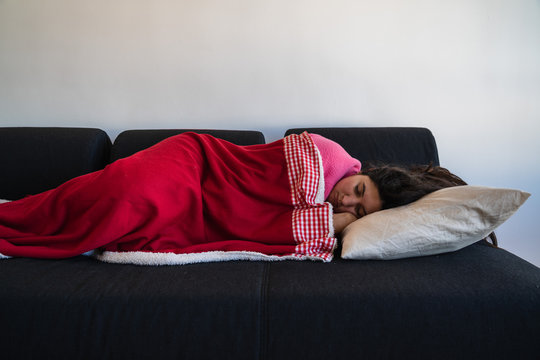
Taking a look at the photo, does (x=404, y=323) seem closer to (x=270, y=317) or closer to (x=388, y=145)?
(x=270, y=317)

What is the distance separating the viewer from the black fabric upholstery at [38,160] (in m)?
1.40

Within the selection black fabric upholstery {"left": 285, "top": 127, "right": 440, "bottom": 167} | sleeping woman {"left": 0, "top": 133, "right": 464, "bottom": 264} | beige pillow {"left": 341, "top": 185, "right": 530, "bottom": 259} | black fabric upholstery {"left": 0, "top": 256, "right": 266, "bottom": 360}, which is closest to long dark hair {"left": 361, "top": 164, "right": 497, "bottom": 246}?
sleeping woman {"left": 0, "top": 133, "right": 464, "bottom": 264}

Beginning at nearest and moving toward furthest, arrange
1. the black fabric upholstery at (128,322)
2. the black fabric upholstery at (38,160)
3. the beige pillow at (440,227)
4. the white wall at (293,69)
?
the black fabric upholstery at (128,322)
the beige pillow at (440,227)
the black fabric upholstery at (38,160)
the white wall at (293,69)

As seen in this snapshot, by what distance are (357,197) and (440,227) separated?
288mm

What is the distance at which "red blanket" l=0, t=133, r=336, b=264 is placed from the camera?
3.15 feet

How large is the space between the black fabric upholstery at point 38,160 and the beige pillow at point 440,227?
1156 mm

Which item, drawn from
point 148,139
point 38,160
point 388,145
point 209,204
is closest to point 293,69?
point 388,145

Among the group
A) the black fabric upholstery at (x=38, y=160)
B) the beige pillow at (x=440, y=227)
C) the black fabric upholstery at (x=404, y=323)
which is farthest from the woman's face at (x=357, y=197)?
the black fabric upholstery at (x=38, y=160)

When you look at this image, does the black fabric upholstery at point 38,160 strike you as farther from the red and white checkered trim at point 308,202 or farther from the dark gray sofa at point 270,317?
the red and white checkered trim at point 308,202

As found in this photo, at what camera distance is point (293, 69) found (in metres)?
1.66

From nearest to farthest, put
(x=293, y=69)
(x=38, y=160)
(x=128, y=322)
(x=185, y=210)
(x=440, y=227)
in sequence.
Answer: (x=128, y=322) → (x=440, y=227) → (x=185, y=210) → (x=38, y=160) → (x=293, y=69)

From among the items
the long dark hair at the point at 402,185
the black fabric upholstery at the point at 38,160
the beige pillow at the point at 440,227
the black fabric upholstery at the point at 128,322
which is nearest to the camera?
the black fabric upholstery at the point at 128,322

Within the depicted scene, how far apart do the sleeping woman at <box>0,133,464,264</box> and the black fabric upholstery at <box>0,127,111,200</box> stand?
32cm

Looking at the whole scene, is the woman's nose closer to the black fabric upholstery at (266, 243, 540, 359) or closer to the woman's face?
the woman's face
